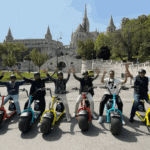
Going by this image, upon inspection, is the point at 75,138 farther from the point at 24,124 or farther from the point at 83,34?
the point at 83,34

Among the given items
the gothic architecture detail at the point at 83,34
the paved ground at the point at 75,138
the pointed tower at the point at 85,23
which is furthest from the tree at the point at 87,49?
the pointed tower at the point at 85,23

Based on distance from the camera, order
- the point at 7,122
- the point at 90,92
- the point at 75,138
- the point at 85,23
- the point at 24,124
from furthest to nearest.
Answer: the point at 85,23, the point at 90,92, the point at 7,122, the point at 24,124, the point at 75,138

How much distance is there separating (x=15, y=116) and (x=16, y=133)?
65.1 inches

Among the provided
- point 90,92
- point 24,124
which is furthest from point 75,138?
point 90,92

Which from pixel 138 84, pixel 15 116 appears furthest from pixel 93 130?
pixel 15 116

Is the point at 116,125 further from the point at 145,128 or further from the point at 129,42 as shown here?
the point at 129,42

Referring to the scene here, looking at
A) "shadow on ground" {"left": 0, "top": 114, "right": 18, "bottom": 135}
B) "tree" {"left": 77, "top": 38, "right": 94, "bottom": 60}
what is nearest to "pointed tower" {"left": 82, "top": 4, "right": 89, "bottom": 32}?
"tree" {"left": 77, "top": 38, "right": 94, "bottom": 60}

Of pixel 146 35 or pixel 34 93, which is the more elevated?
pixel 146 35

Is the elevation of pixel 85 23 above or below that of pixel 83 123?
above

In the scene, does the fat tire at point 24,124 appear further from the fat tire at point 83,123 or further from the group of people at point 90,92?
the fat tire at point 83,123

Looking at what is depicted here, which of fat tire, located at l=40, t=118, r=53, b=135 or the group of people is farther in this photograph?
the group of people

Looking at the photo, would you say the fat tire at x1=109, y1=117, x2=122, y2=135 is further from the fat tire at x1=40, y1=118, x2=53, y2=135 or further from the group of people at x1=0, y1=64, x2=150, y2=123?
the fat tire at x1=40, y1=118, x2=53, y2=135

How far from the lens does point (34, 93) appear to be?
4988 millimetres

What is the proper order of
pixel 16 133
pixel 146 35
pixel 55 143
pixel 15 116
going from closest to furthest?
1. pixel 55 143
2. pixel 16 133
3. pixel 15 116
4. pixel 146 35
